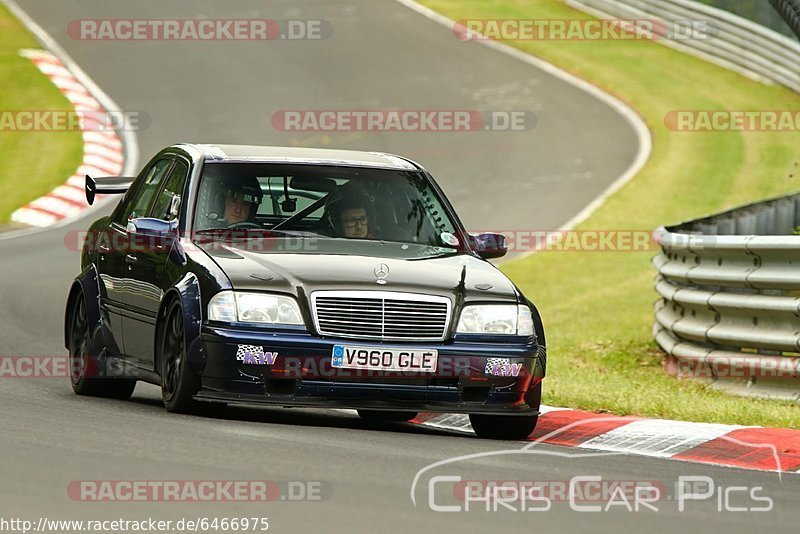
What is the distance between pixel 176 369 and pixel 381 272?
1166mm

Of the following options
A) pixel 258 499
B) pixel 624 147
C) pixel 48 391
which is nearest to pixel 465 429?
pixel 48 391

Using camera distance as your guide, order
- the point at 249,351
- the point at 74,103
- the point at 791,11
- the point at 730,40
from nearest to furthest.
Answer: the point at 249,351 < the point at 791,11 < the point at 74,103 < the point at 730,40

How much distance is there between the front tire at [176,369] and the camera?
838cm

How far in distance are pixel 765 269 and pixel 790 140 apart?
660 inches

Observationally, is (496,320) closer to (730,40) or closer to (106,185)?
(106,185)

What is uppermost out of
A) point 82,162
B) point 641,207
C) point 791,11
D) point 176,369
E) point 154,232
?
point 791,11

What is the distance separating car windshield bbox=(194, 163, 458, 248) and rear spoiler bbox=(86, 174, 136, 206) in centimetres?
136

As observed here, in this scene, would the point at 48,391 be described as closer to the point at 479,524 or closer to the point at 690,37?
the point at 479,524

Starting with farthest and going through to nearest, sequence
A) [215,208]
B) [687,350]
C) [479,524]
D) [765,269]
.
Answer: [687,350] < [765,269] < [215,208] < [479,524]

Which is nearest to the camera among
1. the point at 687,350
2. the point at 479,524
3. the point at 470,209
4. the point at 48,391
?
the point at 479,524

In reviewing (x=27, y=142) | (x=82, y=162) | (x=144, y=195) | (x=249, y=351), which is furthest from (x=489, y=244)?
(x=27, y=142)

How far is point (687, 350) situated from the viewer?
12203 mm

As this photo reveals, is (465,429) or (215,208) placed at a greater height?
(215,208)

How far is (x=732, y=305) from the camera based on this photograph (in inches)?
446
